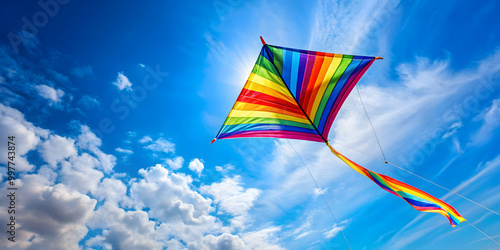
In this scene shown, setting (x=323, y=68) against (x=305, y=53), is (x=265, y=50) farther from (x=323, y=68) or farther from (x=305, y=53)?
(x=323, y=68)

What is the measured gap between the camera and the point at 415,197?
14.9ft

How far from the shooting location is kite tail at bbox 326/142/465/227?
448cm

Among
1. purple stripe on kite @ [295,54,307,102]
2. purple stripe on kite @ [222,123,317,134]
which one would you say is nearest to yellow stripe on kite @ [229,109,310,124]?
purple stripe on kite @ [222,123,317,134]

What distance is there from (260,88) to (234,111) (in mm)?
961

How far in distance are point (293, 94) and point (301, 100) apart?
288 mm

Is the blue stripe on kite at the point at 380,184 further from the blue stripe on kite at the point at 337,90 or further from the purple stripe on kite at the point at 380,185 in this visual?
the blue stripe on kite at the point at 337,90

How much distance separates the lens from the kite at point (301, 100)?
4.66 m

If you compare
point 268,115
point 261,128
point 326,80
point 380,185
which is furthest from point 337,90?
point 380,185

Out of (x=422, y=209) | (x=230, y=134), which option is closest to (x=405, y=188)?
(x=422, y=209)

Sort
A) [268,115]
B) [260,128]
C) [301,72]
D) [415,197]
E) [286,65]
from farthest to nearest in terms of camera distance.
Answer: [260,128] < [268,115] < [301,72] < [286,65] < [415,197]

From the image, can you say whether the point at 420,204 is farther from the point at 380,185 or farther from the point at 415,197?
the point at 380,185

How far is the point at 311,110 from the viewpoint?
5820 millimetres

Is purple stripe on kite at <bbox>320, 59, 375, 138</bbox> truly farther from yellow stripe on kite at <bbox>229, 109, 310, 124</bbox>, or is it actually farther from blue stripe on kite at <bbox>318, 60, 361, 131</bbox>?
yellow stripe on kite at <bbox>229, 109, 310, 124</bbox>

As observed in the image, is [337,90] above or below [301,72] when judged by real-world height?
below
